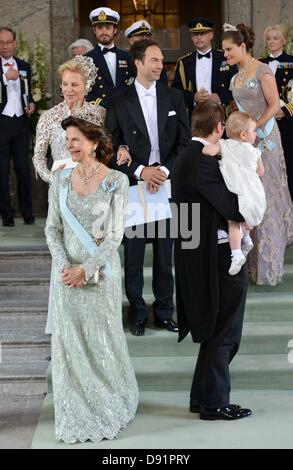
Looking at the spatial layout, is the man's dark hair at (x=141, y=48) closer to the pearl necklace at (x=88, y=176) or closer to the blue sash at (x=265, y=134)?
the blue sash at (x=265, y=134)

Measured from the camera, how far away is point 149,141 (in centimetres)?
687

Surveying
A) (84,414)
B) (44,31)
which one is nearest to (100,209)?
(84,414)

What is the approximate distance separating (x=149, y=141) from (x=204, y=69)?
6.21 ft

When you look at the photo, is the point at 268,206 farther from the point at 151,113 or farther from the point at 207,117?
the point at 207,117

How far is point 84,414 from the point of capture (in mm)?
5605

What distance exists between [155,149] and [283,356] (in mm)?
1537

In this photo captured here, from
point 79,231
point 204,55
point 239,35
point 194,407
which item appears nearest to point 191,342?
point 194,407

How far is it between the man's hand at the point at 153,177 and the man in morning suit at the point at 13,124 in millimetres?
2727

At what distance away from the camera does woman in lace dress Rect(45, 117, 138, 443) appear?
5609 millimetres

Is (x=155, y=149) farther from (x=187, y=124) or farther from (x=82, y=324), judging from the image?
(x=82, y=324)

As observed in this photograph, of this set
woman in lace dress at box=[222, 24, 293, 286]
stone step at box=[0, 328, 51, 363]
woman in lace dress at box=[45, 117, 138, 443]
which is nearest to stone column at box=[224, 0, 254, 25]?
woman in lace dress at box=[222, 24, 293, 286]

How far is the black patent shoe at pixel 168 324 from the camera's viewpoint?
6805 millimetres

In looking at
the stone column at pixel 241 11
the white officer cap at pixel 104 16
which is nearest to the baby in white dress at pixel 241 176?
the white officer cap at pixel 104 16

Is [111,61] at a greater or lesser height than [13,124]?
greater
